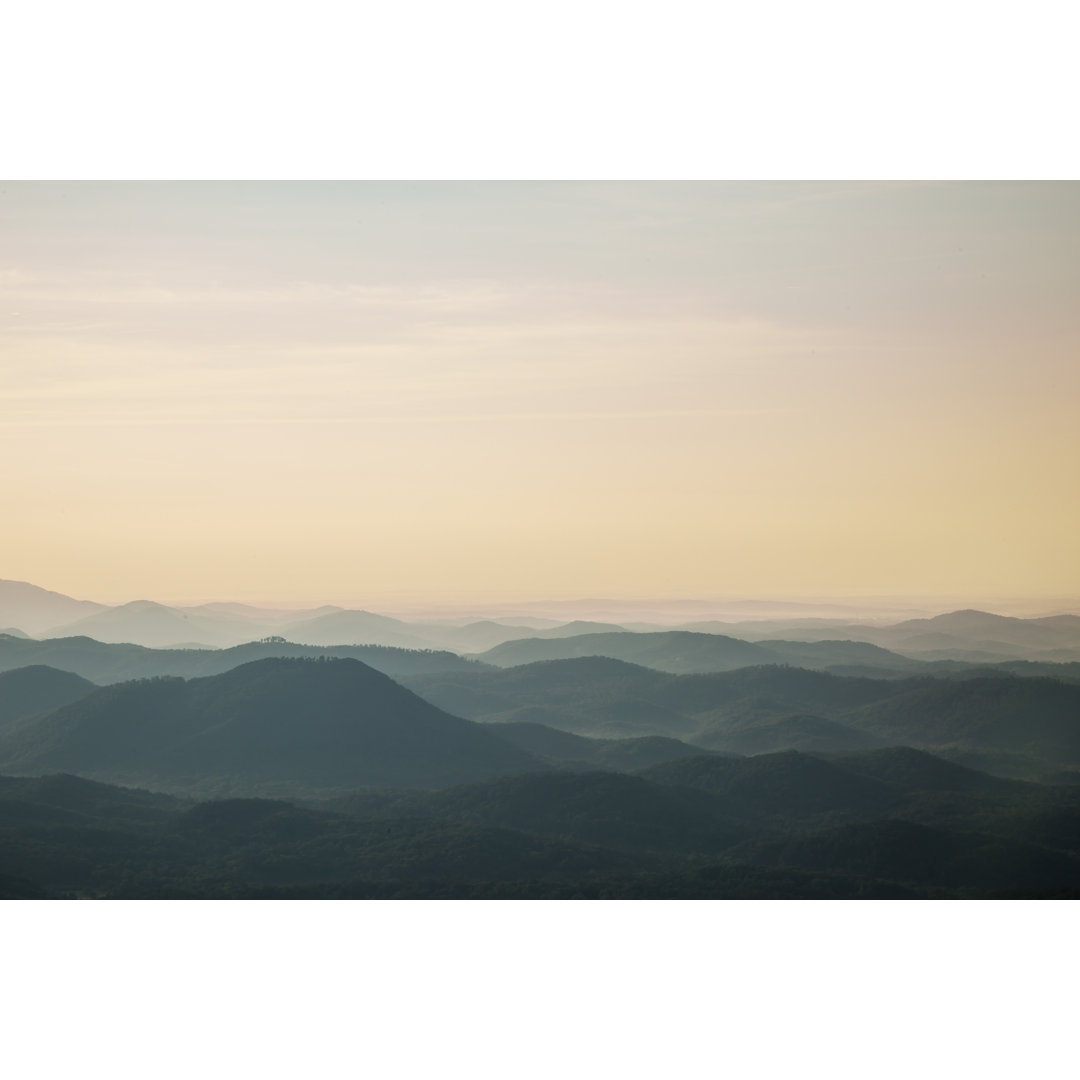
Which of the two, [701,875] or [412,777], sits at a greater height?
[412,777]

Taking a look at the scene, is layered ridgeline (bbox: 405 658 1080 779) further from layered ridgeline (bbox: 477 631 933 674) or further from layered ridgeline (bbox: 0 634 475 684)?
layered ridgeline (bbox: 477 631 933 674)

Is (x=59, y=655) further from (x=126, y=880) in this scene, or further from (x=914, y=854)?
(x=914, y=854)

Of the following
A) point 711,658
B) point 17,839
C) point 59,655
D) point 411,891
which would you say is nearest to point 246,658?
point 59,655

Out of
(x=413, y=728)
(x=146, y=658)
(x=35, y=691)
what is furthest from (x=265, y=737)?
(x=146, y=658)

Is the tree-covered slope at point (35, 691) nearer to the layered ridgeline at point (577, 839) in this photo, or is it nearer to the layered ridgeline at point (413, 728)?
the layered ridgeline at point (413, 728)

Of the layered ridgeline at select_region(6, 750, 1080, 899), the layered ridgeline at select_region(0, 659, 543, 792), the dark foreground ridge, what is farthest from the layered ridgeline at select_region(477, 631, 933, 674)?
the layered ridgeline at select_region(6, 750, 1080, 899)

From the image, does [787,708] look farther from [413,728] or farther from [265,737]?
[265,737]
